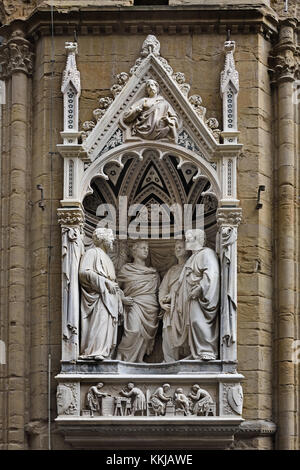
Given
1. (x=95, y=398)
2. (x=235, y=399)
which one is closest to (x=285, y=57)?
(x=235, y=399)

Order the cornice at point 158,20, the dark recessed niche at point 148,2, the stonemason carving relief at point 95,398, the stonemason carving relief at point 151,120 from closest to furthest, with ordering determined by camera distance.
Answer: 1. the stonemason carving relief at point 95,398
2. the stonemason carving relief at point 151,120
3. the cornice at point 158,20
4. the dark recessed niche at point 148,2

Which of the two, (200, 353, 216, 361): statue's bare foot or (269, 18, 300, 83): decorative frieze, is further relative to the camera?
(269, 18, 300, 83): decorative frieze

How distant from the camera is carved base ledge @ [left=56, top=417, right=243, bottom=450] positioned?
1523 cm

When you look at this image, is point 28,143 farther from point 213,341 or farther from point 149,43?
point 213,341

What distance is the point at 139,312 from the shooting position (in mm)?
15930

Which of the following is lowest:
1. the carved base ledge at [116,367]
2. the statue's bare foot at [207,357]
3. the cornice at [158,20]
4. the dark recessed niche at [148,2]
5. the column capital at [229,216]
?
the carved base ledge at [116,367]

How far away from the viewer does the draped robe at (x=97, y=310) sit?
1551 centimetres

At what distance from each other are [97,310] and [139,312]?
568 millimetres

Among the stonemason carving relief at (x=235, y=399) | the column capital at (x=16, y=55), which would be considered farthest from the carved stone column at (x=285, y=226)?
the column capital at (x=16, y=55)

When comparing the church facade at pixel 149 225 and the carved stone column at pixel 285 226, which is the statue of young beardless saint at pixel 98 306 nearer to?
the church facade at pixel 149 225

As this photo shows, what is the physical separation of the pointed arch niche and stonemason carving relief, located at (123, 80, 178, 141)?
0.01 metres

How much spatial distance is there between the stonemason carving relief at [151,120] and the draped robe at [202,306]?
1.33 metres

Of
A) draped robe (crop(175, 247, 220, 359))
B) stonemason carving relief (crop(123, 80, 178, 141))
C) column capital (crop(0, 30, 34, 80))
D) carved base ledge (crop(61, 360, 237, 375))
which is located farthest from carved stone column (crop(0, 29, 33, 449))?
draped robe (crop(175, 247, 220, 359))

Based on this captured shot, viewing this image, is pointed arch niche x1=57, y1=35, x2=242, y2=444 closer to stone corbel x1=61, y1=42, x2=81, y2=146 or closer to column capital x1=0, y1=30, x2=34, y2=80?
stone corbel x1=61, y1=42, x2=81, y2=146
